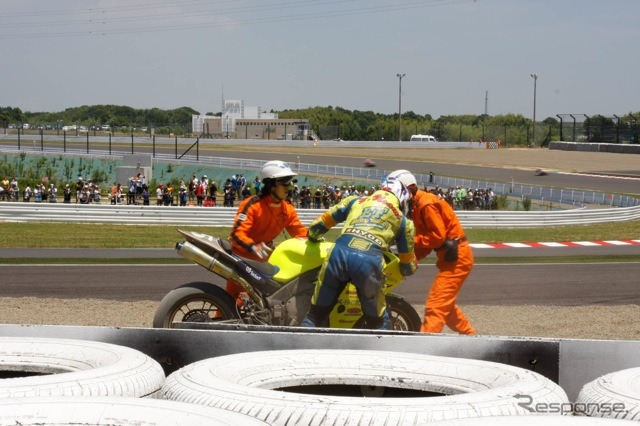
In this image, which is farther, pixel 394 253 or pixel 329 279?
pixel 394 253

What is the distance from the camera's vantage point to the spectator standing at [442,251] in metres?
7.50

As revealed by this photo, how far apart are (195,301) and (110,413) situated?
427cm

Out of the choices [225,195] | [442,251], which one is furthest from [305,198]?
[442,251]

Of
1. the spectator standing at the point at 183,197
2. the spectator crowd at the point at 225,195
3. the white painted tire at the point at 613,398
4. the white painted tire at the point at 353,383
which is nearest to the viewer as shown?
the white painted tire at the point at 353,383

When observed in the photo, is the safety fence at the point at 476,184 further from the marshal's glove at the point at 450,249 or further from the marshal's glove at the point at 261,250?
the marshal's glove at the point at 261,250

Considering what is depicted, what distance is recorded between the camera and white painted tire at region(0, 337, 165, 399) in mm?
3135

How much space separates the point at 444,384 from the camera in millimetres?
3547

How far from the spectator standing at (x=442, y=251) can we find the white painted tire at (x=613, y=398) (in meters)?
4.08

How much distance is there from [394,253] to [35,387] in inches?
163

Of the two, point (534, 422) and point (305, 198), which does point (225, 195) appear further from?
point (534, 422)

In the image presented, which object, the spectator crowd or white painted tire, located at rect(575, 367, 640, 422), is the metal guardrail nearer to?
the spectator crowd

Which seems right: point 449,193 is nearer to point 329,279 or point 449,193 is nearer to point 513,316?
point 513,316

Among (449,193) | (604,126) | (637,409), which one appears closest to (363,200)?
(637,409)

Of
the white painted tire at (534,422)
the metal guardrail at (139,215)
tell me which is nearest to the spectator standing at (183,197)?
the metal guardrail at (139,215)
